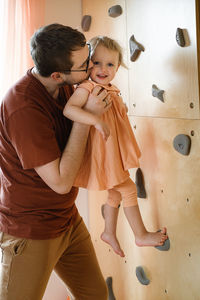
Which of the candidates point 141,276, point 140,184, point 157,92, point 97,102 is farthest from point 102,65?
point 141,276

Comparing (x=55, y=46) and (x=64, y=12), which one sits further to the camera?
(x=64, y=12)

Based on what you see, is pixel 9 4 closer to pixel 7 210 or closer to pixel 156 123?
pixel 156 123

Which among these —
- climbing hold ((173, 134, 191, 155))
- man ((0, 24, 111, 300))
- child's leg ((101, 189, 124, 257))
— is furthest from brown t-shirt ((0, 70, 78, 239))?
climbing hold ((173, 134, 191, 155))

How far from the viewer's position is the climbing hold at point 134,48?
5.91ft

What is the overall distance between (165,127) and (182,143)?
0.14m

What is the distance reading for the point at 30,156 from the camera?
53.1 inches

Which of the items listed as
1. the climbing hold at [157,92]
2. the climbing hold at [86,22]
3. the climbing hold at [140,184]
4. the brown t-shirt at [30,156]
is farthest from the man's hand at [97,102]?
the climbing hold at [86,22]

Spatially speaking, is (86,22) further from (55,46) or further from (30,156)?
(30,156)

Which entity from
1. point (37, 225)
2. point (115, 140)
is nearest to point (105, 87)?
point (115, 140)

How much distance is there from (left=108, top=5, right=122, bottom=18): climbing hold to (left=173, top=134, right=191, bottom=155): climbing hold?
75 cm

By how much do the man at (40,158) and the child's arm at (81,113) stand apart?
A: 0.03 metres

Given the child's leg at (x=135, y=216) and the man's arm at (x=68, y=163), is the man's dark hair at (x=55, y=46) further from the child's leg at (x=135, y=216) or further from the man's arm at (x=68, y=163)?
the child's leg at (x=135, y=216)

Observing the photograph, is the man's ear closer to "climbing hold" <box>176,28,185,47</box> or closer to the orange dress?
the orange dress

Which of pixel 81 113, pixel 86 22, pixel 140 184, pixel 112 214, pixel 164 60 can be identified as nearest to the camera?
pixel 81 113
